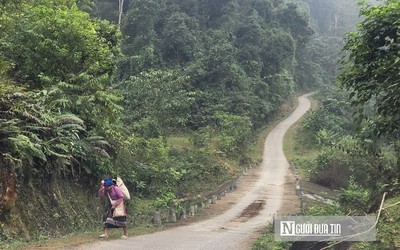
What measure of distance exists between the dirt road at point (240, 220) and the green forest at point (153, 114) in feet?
4.66

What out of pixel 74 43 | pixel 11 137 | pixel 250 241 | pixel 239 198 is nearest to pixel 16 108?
pixel 11 137

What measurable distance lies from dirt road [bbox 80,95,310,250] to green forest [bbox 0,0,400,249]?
55.9 inches

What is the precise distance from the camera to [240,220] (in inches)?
607

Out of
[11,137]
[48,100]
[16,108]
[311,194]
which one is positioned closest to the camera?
[11,137]

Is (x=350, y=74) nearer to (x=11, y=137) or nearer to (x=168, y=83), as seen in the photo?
(x=11, y=137)

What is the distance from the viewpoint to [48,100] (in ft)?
38.7

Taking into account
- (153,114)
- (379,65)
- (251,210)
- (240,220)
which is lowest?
(251,210)

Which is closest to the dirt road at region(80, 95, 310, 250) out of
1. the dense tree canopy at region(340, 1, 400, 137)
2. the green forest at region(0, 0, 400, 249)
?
the green forest at region(0, 0, 400, 249)

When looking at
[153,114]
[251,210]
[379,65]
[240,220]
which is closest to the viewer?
[379,65]

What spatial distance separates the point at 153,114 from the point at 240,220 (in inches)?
494

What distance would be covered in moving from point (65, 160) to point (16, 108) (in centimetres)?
185

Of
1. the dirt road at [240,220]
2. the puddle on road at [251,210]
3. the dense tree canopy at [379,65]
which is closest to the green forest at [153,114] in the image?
the dense tree canopy at [379,65]

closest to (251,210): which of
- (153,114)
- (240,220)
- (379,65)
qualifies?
(240,220)

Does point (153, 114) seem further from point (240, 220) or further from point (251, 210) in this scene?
point (240, 220)
